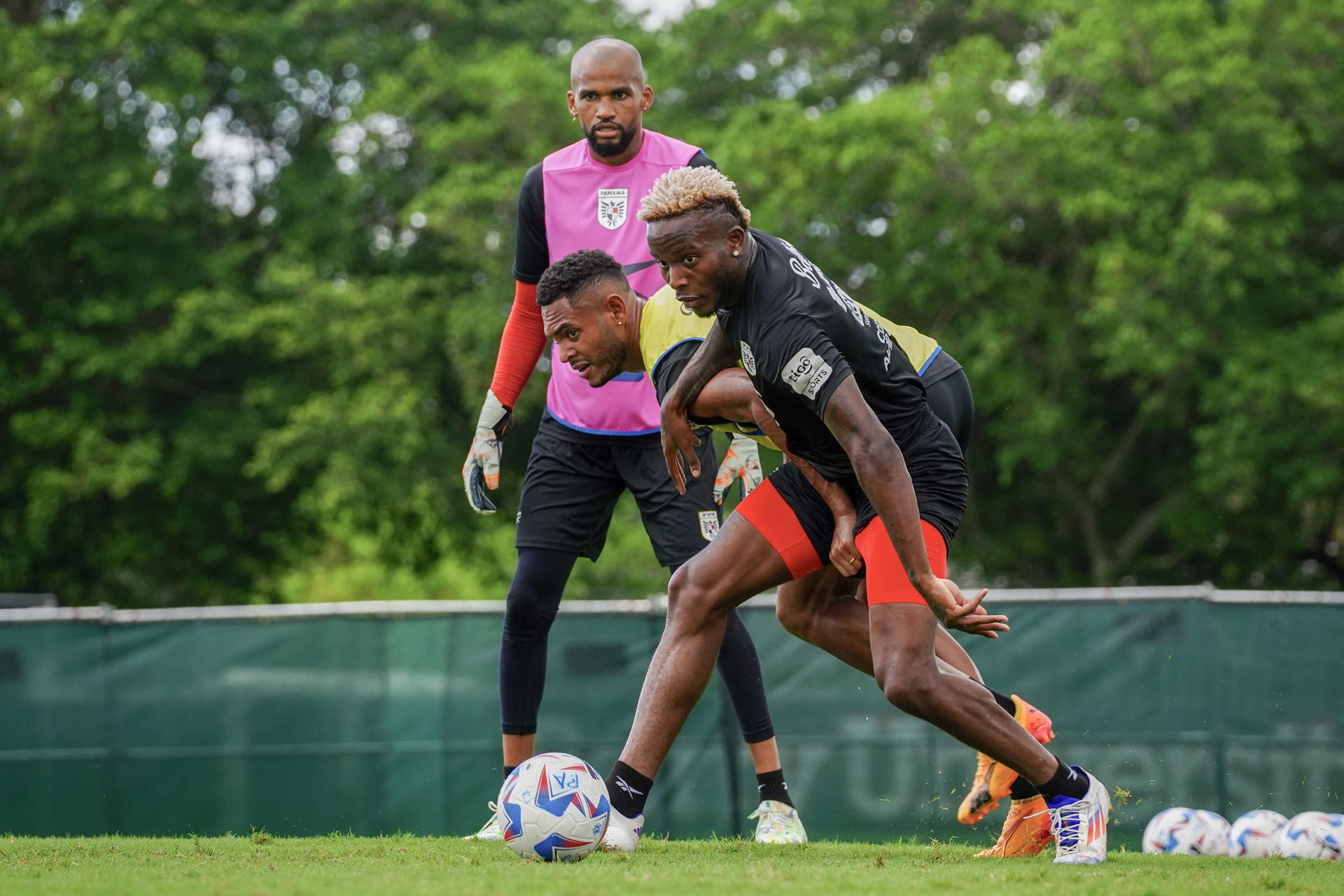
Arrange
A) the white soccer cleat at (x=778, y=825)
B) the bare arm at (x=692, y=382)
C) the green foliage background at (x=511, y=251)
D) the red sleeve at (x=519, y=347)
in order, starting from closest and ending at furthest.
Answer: the bare arm at (x=692, y=382) → the white soccer cleat at (x=778, y=825) → the red sleeve at (x=519, y=347) → the green foliage background at (x=511, y=251)

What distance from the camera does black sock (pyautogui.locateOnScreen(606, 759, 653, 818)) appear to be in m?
4.78

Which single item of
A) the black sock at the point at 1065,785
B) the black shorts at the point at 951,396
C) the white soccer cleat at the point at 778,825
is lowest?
the white soccer cleat at the point at 778,825

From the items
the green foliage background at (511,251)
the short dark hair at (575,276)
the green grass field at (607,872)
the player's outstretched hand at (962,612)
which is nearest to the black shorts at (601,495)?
the short dark hair at (575,276)

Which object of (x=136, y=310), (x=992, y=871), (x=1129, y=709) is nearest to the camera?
(x=992, y=871)

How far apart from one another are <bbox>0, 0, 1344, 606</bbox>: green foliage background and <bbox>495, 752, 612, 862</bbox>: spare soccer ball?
51.4ft

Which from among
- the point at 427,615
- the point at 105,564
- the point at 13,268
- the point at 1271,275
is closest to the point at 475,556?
the point at 105,564

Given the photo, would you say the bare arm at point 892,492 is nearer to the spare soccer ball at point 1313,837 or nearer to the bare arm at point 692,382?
the bare arm at point 692,382

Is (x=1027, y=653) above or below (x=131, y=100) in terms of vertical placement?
below

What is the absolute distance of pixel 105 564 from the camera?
23734mm

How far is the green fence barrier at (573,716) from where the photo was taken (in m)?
7.84

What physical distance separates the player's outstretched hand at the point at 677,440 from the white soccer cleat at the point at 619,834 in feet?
3.72

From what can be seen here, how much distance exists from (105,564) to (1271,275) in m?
18.3

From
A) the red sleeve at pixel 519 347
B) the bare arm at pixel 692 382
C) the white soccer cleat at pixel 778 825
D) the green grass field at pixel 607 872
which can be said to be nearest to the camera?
the green grass field at pixel 607 872

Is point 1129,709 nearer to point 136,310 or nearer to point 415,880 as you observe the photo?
point 415,880
